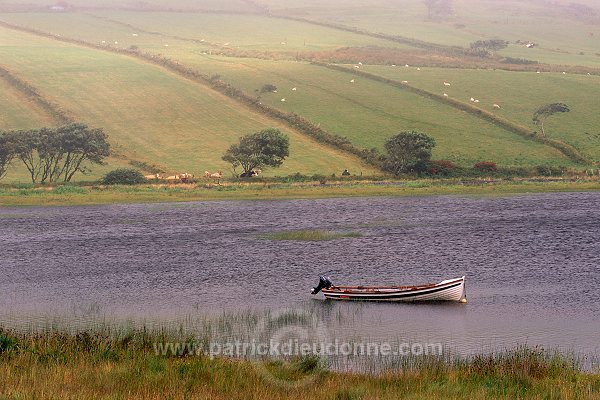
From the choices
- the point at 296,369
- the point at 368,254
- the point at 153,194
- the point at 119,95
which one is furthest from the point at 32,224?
the point at 119,95

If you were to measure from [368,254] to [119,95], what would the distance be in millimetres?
95348

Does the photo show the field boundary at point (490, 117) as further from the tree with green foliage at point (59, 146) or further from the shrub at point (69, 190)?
the shrub at point (69, 190)

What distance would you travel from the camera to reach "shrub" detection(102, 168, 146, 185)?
321ft

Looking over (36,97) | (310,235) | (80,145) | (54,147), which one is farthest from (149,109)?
(310,235)

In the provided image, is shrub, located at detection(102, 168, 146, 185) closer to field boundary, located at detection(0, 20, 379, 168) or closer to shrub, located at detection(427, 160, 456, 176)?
field boundary, located at detection(0, 20, 379, 168)

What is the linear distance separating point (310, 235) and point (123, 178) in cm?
3986

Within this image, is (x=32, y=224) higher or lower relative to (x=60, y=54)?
lower

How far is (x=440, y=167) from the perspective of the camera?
106 meters

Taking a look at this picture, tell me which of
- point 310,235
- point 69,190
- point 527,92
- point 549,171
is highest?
point 527,92

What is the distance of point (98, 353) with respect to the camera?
27281mm

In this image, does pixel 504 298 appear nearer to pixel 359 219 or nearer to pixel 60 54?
pixel 359 219

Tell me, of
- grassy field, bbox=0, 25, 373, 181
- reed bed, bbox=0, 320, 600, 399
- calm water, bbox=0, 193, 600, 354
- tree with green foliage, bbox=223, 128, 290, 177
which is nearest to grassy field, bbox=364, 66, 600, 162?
grassy field, bbox=0, 25, 373, 181

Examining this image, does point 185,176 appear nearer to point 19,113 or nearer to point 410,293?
point 19,113

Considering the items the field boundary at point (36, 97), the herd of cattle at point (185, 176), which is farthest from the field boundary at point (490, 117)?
the field boundary at point (36, 97)
